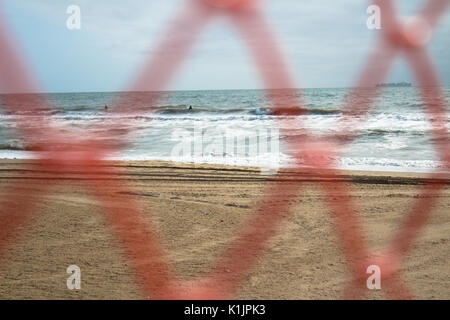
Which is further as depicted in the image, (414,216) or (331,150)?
(331,150)

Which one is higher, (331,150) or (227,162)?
(331,150)

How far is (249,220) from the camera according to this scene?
4312mm

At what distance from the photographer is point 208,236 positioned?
3.89 meters

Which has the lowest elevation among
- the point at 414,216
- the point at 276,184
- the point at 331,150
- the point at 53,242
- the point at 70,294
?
the point at 70,294

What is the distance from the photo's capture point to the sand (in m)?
3.01

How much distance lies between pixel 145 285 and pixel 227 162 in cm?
474

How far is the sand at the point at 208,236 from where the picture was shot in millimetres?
3012
